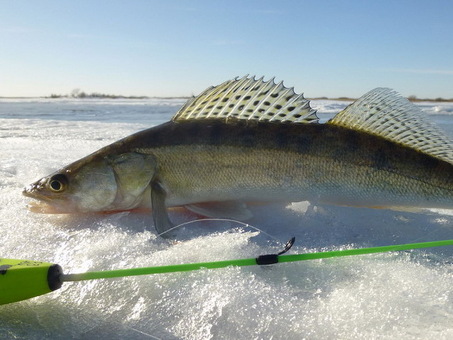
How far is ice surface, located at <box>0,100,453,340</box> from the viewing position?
201 cm

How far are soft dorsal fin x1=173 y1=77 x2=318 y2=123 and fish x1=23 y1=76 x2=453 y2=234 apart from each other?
0.03 m

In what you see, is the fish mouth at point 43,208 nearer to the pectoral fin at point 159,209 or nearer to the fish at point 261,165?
the fish at point 261,165

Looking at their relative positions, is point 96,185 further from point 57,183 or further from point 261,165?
point 261,165

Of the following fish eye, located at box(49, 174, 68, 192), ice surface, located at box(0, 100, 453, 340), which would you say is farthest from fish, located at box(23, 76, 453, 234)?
ice surface, located at box(0, 100, 453, 340)

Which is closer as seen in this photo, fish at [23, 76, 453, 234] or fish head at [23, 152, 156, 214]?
fish at [23, 76, 453, 234]

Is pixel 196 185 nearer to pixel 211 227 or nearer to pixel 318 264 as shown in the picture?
pixel 211 227

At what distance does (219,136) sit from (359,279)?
151cm

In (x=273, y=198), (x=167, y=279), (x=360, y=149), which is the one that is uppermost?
(x=360, y=149)

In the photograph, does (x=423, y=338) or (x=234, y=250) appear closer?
(x=423, y=338)

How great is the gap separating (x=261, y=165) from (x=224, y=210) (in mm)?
422

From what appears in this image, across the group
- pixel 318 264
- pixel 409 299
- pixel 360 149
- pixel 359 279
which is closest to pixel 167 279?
pixel 318 264

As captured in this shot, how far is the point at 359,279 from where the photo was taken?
2367 mm

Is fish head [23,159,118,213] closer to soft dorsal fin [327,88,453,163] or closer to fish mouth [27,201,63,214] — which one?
fish mouth [27,201,63,214]

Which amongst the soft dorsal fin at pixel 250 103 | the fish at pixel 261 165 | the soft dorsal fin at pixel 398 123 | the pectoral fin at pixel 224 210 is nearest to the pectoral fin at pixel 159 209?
the fish at pixel 261 165
